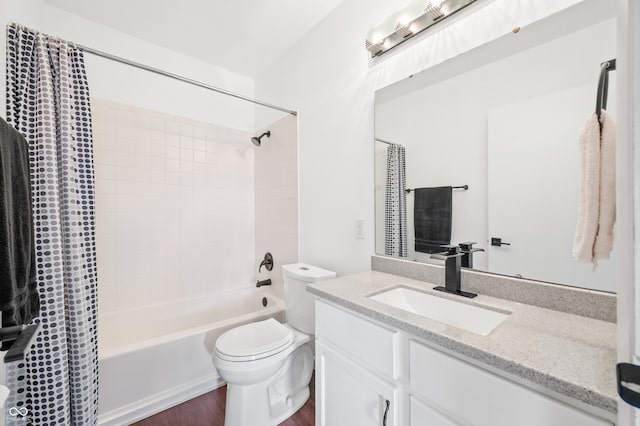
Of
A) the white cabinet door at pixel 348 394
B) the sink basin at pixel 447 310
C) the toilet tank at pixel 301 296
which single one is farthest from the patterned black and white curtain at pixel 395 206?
the white cabinet door at pixel 348 394

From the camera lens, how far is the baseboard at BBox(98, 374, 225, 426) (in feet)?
4.71

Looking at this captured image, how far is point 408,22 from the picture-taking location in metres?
1.28

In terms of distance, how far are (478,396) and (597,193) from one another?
63 centimetres

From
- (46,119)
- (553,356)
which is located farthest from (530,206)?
(46,119)

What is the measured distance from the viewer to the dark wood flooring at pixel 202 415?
149cm

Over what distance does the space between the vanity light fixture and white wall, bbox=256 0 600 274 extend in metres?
0.04

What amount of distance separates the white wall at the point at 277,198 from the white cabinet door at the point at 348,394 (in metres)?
1.09

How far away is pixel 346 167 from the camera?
1707mm

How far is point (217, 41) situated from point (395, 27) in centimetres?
151

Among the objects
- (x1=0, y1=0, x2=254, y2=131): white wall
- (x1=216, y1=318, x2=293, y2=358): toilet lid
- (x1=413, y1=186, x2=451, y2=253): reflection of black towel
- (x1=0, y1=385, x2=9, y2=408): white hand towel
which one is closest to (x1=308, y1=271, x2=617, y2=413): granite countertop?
(x1=413, y1=186, x2=451, y2=253): reflection of black towel

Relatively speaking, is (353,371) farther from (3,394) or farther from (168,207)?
(168,207)

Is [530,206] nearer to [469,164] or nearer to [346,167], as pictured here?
[469,164]

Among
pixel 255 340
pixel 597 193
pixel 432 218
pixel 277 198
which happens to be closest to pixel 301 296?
pixel 255 340

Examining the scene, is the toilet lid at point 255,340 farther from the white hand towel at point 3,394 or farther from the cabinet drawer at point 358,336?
the white hand towel at point 3,394
